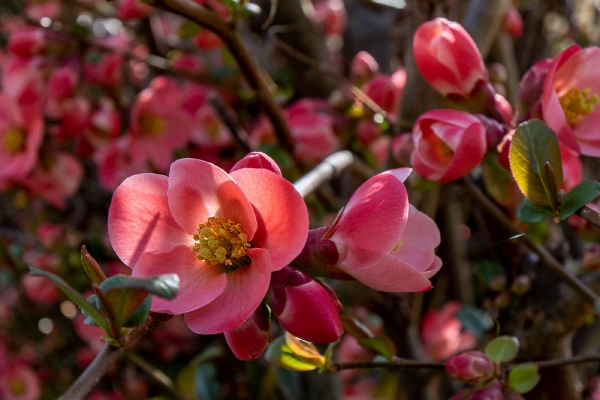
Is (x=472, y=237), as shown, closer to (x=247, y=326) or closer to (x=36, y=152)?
(x=36, y=152)

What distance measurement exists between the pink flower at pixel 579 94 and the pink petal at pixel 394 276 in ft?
0.72

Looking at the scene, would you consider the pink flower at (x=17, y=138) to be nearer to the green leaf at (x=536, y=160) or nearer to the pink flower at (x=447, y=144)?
the pink flower at (x=447, y=144)

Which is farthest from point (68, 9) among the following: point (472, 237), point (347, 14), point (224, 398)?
point (472, 237)

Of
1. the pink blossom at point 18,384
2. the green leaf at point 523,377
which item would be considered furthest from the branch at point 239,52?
the pink blossom at point 18,384

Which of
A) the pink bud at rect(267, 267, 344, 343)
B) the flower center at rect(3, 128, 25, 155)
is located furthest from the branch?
the flower center at rect(3, 128, 25, 155)

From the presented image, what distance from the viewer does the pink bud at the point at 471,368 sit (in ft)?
1.68

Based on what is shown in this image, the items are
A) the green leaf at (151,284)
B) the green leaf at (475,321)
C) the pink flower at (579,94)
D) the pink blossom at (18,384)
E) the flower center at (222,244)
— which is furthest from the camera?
the pink blossom at (18,384)

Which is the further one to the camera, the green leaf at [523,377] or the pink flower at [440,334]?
the pink flower at [440,334]

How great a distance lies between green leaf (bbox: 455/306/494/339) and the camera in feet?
3.06

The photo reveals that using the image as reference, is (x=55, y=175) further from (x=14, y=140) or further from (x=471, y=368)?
(x=471, y=368)

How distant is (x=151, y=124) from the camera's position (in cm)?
118

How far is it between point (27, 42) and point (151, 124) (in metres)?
0.26

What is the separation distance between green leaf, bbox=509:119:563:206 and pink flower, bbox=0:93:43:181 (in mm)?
895

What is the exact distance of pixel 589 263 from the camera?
27.1 inches
